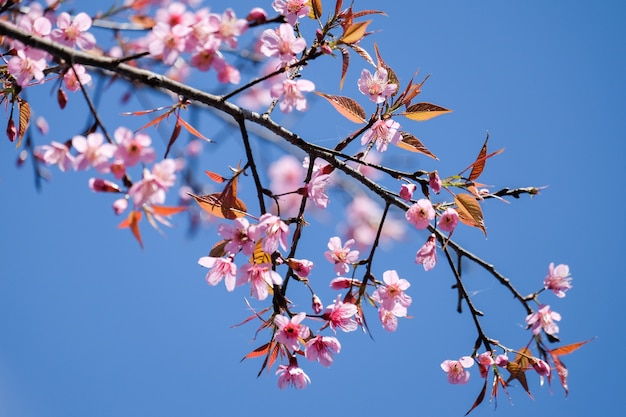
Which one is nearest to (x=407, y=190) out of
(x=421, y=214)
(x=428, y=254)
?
(x=421, y=214)

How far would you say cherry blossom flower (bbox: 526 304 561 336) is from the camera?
5.13ft

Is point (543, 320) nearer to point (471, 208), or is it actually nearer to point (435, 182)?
point (471, 208)

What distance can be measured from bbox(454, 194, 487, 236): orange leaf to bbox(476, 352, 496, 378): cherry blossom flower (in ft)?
1.34

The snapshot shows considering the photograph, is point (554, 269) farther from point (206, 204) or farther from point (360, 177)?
point (206, 204)

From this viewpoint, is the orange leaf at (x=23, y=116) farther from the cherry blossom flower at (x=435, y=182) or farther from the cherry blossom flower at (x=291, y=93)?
the cherry blossom flower at (x=435, y=182)

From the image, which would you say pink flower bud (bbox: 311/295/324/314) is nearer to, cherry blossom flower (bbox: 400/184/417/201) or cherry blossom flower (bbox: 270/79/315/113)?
cherry blossom flower (bbox: 400/184/417/201)

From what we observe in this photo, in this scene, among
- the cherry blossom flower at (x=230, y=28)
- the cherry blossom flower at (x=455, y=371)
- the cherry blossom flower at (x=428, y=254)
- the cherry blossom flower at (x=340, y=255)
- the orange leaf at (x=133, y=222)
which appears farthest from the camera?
the cherry blossom flower at (x=455, y=371)

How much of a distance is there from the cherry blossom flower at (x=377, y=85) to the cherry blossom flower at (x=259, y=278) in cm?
54

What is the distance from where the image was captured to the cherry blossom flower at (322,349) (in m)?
1.39

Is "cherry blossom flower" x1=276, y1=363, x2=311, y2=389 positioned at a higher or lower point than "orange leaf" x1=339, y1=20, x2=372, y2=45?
lower

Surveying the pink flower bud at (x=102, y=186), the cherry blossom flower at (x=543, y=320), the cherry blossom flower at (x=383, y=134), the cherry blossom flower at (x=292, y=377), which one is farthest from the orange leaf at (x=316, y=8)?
the cherry blossom flower at (x=543, y=320)

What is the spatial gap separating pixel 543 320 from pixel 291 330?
770 millimetres

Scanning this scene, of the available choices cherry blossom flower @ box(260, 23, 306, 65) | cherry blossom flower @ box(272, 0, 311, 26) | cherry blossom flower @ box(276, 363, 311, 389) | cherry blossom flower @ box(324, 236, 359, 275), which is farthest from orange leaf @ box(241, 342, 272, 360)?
cherry blossom flower @ box(272, 0, 311, 26)

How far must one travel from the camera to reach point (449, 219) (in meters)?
1.35
